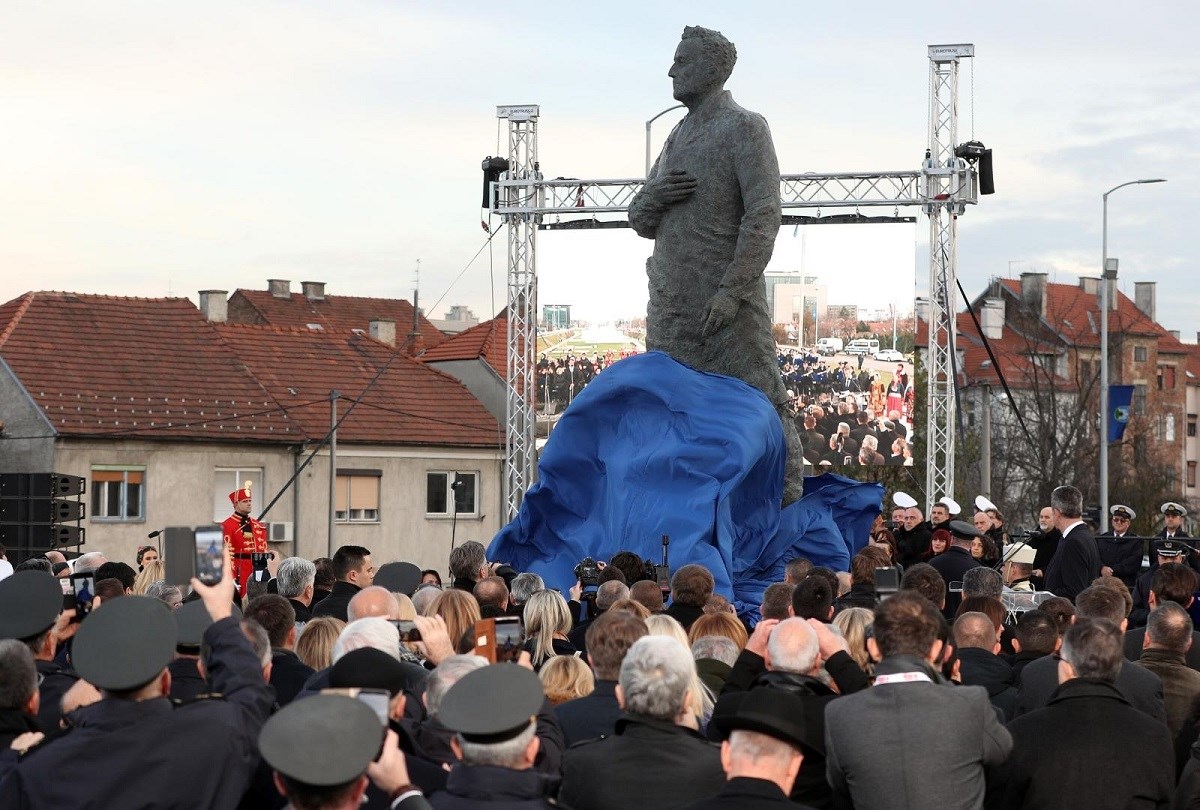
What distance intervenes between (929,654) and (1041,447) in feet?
158

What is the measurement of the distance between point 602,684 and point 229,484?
31031 millimetres

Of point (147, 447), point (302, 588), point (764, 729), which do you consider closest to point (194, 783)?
point (764, 729)

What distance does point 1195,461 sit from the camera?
85375 millimetres

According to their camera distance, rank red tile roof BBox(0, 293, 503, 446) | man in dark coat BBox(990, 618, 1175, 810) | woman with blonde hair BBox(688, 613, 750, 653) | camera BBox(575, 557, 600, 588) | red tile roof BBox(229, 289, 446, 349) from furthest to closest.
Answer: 1. red tile roof BBox(229, 289, 446, 349)
2. red tile roof BBox(0, 293, 503, 446)
3. camera BBox(575, 557, 600, 588)
4. woman with blonde hair BBox(688, 613, 750, 653)
5. man in dark coat BBox(990, 618, 1175, 810)

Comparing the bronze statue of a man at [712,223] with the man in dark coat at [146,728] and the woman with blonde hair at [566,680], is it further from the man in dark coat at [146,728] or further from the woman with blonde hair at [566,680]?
the man in dark coat at [146,728]

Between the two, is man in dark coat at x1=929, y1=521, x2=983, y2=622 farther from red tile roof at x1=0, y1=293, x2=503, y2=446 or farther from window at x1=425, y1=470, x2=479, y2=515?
window at x1=425, y1=470, x2=479, y2=515

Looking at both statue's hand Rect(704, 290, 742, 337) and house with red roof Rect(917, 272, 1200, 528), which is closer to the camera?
statue's hand Rect(704, 290, 742, 337)

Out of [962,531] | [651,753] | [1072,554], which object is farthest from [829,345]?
[651,753]

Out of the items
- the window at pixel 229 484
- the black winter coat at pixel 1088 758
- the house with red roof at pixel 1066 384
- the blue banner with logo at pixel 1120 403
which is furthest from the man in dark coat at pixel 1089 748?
the house with red roof at pixel 1066 384

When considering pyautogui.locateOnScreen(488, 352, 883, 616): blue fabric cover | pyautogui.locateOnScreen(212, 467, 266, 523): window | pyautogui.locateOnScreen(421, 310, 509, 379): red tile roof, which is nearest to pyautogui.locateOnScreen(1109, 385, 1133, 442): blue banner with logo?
pyautogui.locateOnScreen(421, 310, 509, 379): red tile roof

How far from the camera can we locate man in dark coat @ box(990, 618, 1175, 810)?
18.7 feet

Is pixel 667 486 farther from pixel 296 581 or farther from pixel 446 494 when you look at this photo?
pixel 446 494

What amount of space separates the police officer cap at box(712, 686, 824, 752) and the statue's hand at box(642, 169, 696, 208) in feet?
31.0

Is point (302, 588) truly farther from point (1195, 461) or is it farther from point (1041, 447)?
point (1195, 461)
